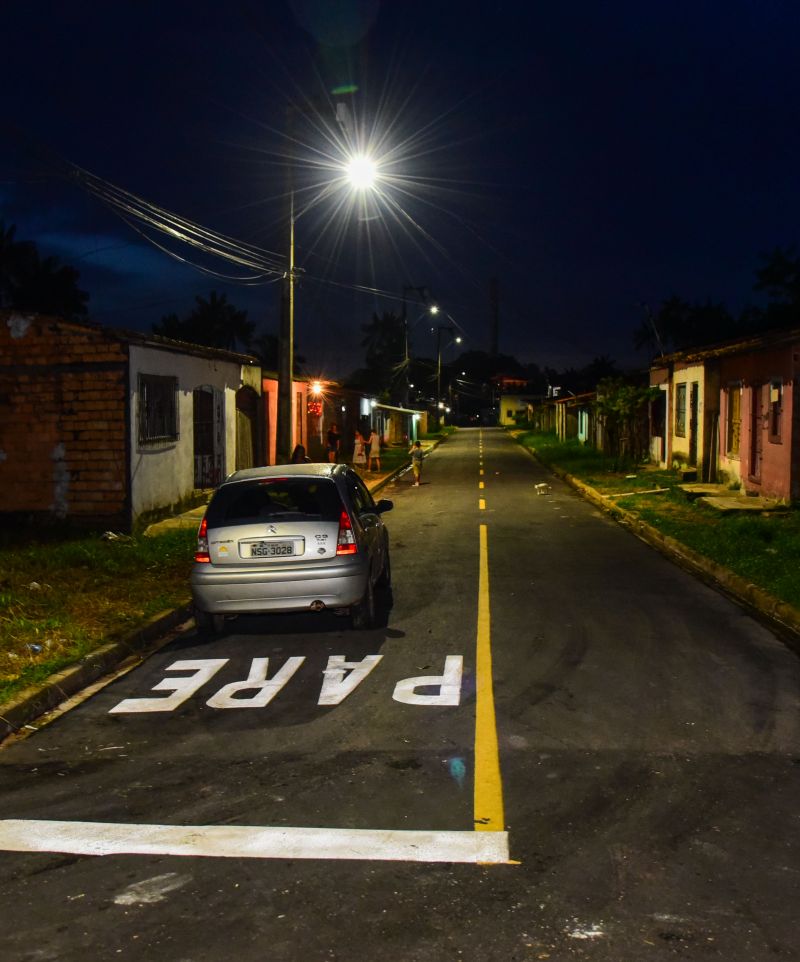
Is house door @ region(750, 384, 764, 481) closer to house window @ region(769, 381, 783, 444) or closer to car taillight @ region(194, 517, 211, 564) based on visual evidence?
house window @ region(769, 381, 783, 444)

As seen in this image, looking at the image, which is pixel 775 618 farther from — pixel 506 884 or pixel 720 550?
pixel 506 884

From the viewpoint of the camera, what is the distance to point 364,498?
10.4 m

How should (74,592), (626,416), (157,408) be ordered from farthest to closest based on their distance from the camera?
(626,416)
(157,408)
(74,592)

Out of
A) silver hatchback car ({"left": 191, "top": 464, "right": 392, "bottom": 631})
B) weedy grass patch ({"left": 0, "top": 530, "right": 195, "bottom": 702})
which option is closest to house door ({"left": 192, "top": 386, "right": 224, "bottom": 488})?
weedy grass patch ({"left": 0, "top": 530, "right": 195, "bottom": 702})

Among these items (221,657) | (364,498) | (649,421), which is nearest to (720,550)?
(364,498)

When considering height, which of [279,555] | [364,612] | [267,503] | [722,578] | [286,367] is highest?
[286,367]

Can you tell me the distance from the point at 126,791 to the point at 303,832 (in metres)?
→ 1.24

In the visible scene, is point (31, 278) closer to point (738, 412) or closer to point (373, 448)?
point (373, 448)

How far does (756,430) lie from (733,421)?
2522 millimetres

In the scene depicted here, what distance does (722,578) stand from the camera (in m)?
12.0

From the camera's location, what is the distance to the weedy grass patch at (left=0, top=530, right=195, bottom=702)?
7992 millimetres

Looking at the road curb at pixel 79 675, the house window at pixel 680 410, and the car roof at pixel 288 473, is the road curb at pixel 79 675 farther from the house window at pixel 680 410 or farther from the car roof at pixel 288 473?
the house window at pixel 680 410

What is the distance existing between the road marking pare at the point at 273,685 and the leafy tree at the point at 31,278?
155ft

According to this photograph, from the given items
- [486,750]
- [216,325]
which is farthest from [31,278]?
[486,750]
